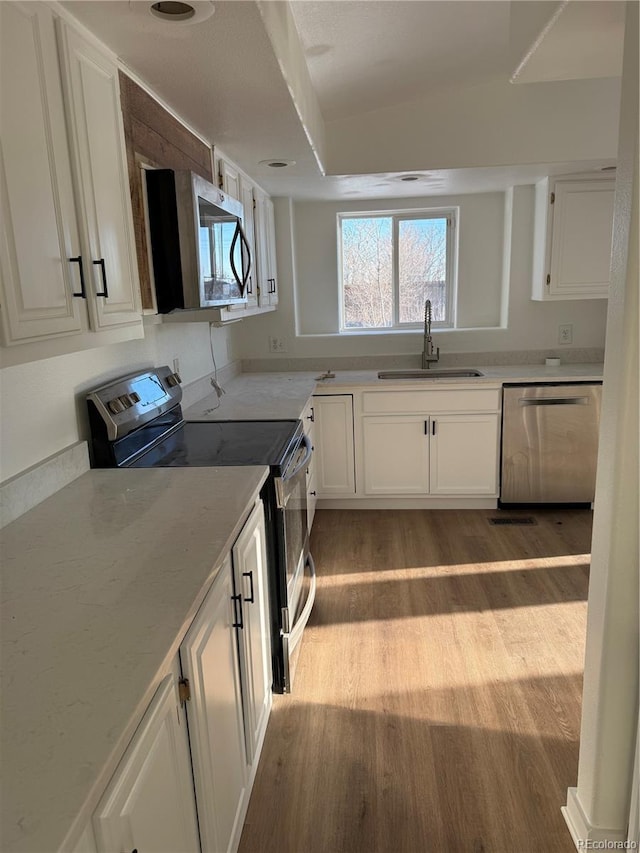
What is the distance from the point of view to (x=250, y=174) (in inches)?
129

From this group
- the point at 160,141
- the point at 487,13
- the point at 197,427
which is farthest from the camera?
the point at 197,427

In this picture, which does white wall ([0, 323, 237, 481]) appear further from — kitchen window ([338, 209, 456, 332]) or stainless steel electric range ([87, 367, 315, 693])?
kitchen window ([338, 209, 456, 332])

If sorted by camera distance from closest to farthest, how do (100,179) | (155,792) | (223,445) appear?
1. (155,792)
2. (100,179)
3. (223,445)

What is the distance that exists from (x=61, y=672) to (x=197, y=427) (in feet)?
5.64

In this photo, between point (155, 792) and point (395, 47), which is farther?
point (395, 47)

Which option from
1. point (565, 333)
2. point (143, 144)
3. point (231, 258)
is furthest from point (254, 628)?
point (565, 333)

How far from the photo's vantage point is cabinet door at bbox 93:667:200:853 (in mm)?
796

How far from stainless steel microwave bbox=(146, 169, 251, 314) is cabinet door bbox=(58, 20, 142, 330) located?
221mm

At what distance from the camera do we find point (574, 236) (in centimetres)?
376

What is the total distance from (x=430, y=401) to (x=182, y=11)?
8.84ft

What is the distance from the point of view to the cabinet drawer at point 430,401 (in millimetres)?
3729

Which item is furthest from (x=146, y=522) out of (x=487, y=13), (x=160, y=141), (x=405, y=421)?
(x=405, y=421)

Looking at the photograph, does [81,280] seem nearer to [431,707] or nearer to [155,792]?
[155,792]

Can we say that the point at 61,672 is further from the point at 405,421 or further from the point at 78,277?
the point at 405,421
